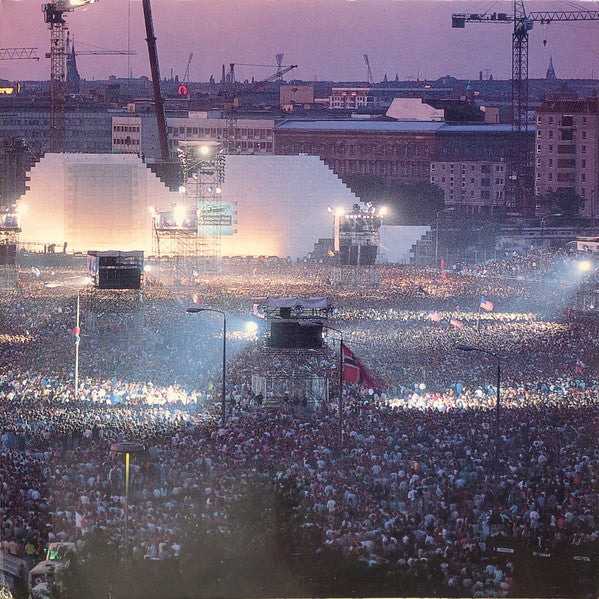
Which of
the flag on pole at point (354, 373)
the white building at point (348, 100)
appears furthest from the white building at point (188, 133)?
the flag on pole at point (354, 373)

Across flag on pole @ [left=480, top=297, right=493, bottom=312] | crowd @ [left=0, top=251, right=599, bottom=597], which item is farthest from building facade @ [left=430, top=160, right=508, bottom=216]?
crowd @ [left=0, top=251, right=599, bottom=597]

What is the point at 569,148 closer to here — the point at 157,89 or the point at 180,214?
the point at 157,89

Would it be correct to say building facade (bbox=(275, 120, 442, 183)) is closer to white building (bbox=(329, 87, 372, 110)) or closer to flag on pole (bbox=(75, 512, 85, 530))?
white building (bbox=(329, 87, 372, 110))

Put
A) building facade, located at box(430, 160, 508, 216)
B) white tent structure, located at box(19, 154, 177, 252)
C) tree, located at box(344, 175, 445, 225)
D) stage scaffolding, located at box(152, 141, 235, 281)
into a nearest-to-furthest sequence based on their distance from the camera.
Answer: stage scaffolding, located at box(152, 141, 235, 281) → white tent structure, located at box(19, 154, 177, 252) → tree, located at box(344, 175, 445, 225) → building facade, located at box(430, 160, 508, 216)

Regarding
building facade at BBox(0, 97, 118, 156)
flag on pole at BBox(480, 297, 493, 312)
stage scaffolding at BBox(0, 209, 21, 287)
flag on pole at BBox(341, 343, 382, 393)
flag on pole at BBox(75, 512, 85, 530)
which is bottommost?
flag on pole at BBox(75, 512, 85, 530)

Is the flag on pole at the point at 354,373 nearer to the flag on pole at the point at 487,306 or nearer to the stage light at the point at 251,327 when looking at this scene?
the stage light at the point at 251,327

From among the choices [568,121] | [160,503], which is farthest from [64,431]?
[568,121]

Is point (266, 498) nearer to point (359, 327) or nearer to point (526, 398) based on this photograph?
point (526, 398)
